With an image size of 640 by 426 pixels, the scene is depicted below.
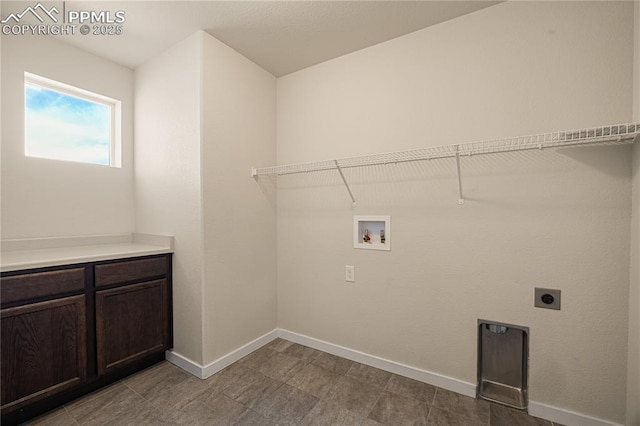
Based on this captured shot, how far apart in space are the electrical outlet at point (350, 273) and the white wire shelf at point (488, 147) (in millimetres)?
550

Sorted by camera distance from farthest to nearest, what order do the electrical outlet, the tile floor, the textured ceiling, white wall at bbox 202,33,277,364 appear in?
the electrical outlet < white wall at bbox 202,33,277,364 < the textured ceiling < the tile floor

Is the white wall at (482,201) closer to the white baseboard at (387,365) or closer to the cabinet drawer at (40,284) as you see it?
the white baseboard at (387,365)

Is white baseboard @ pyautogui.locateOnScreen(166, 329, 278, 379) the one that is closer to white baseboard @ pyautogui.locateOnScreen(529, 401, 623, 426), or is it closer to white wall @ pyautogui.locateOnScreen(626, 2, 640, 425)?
white baseboard @ pyautogui.locateOnScreen(529, 401, 623, 426)

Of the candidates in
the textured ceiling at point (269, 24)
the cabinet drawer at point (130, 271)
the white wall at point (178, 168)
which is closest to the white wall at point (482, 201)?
the textured ceiling at point (269, 24)

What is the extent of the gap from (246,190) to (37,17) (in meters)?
1.74

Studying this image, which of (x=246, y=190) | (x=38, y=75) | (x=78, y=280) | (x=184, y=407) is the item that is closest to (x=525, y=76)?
(x=246, y=190)

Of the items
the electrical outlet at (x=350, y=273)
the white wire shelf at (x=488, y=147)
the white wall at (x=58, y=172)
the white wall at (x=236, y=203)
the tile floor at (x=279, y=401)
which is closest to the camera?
the white wire shelf at (x=488, y=147)

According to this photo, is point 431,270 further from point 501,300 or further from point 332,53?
point 332,53

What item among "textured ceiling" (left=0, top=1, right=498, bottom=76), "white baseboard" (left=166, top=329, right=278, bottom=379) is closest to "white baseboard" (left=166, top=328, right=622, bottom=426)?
"white baseboard" (left=166, top=329, right=278, bottom=379)

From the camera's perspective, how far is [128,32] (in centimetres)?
189

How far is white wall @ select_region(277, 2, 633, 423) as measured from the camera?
4.48ft

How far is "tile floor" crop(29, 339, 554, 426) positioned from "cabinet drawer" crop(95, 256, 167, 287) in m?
0.70

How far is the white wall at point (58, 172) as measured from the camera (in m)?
1.79

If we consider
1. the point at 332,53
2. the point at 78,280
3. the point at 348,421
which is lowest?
the point at 348,421
